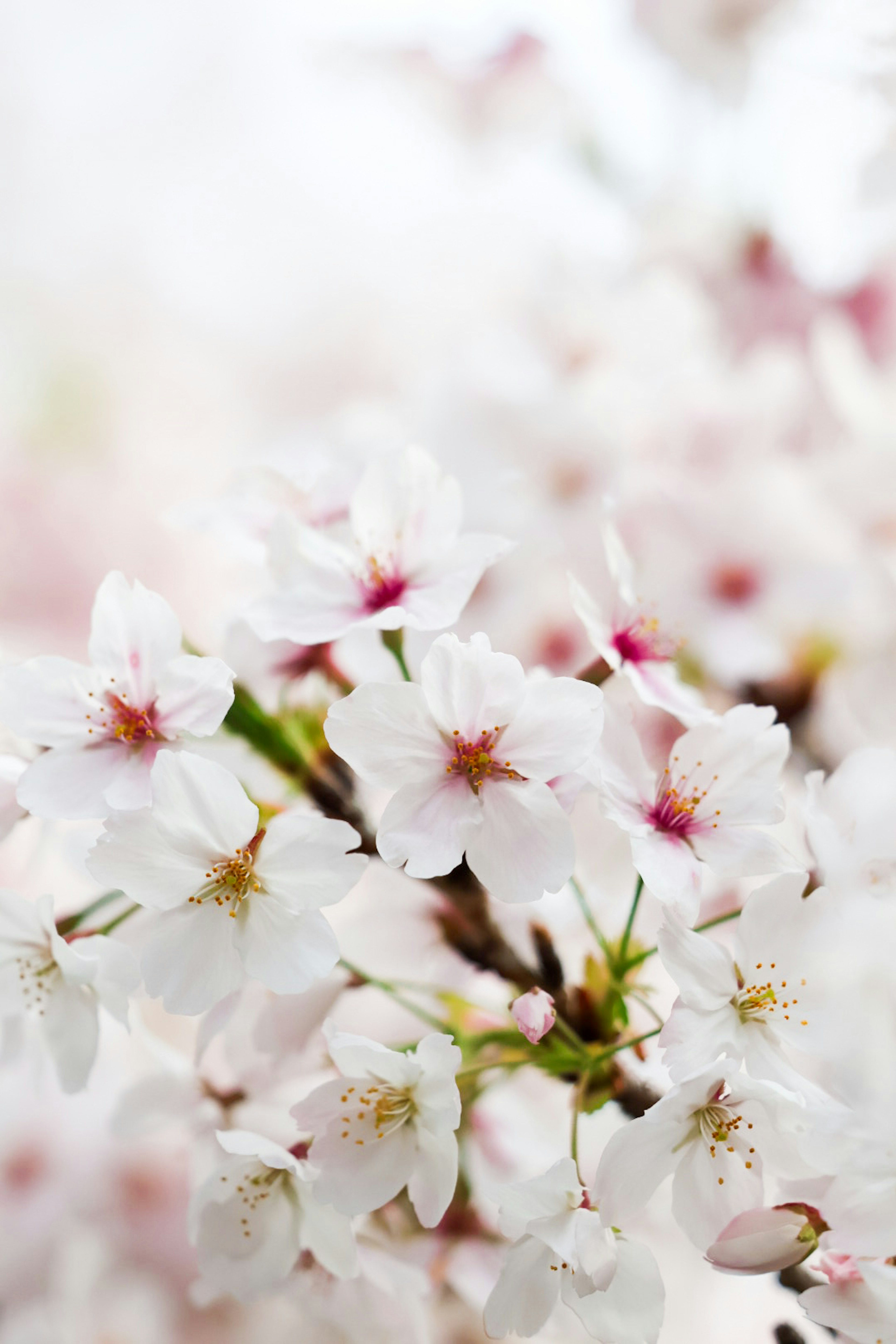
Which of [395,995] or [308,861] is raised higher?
[308,861]

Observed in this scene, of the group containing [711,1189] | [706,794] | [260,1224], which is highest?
[706,794]

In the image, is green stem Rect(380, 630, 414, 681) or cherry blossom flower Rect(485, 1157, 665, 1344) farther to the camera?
green stem Rect(380, 630, 414, 681)

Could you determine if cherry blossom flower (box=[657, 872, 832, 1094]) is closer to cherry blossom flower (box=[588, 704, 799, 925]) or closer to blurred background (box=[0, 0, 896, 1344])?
cherry blossom flower (box=[588, 704, 799, 925])

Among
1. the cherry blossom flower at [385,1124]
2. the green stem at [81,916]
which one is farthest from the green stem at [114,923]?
the cherry blossom flower at [385,1124]

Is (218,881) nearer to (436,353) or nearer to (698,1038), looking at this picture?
(698,1038)

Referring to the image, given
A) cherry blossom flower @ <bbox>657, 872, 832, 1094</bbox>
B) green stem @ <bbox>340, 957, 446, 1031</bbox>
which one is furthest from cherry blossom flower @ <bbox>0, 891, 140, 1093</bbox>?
cherry blossom flower @ <bbox>657, 872, 832, 1094</bbox>

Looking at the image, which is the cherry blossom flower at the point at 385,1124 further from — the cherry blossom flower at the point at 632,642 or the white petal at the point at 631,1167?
the cherry blossom flower at the point at 632,642

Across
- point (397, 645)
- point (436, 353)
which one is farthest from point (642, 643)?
point (436, 353)
